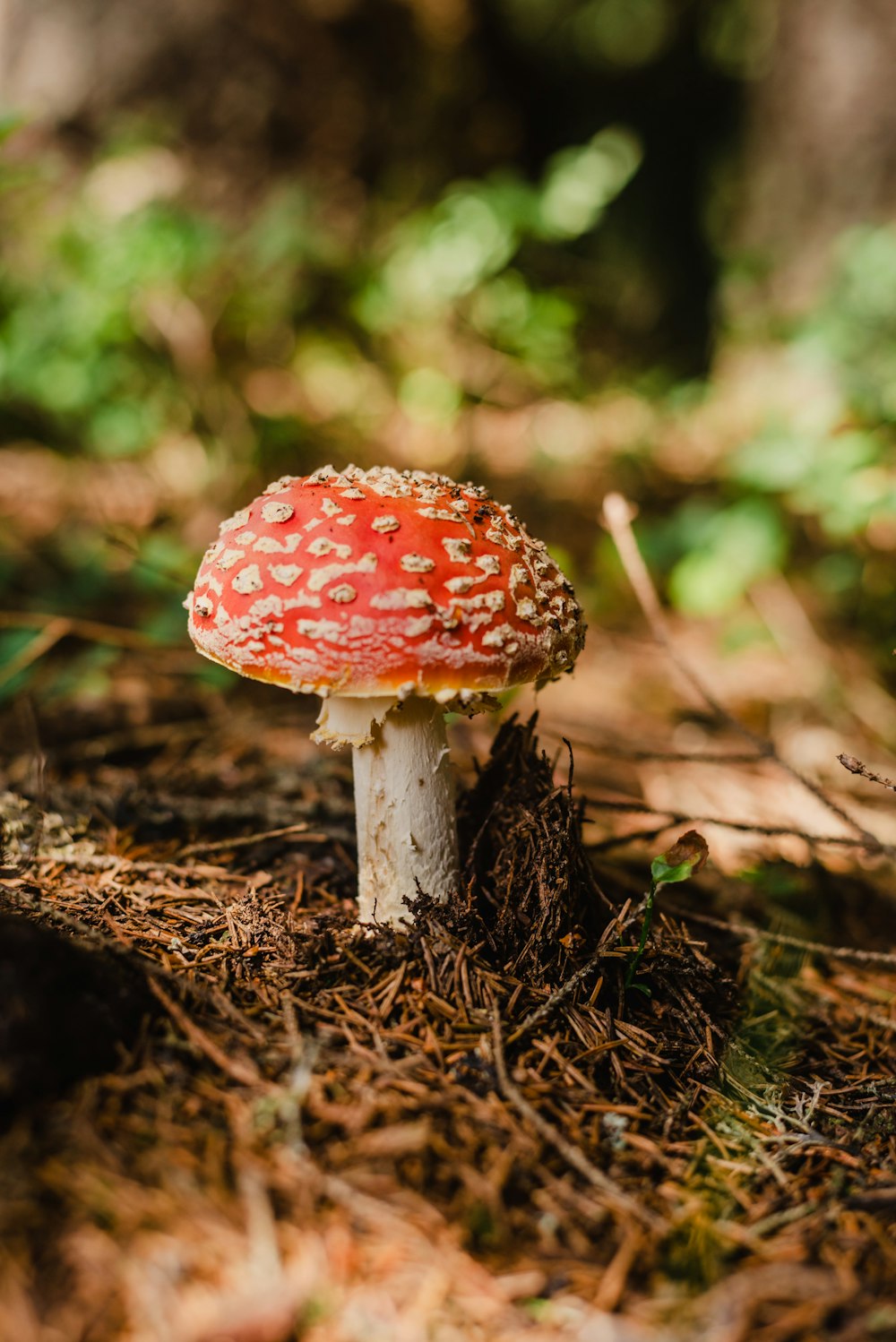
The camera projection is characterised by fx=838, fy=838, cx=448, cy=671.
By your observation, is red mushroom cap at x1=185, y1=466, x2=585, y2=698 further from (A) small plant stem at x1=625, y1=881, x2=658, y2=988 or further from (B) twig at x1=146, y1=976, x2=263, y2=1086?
(B) twig at x1=146, y1=976, x2=263, y2=1086

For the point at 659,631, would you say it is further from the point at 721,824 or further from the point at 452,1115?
the point at 452,1115

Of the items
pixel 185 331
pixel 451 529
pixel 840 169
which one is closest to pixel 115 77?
pixel 185 331

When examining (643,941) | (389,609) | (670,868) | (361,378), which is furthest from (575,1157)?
→ (361,378)

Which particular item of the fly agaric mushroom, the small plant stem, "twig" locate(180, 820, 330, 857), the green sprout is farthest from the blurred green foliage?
the small plant stem

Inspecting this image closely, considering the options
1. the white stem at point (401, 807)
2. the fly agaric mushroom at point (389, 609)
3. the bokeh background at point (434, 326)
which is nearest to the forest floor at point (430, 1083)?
the white stem at point (401, 807)

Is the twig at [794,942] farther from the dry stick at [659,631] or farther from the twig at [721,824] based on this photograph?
the dry stick at [659,631]

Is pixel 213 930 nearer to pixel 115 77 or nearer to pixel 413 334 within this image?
pixel 413 334
